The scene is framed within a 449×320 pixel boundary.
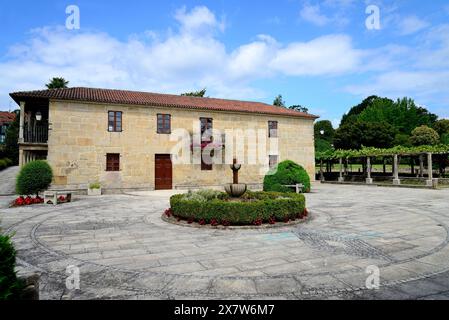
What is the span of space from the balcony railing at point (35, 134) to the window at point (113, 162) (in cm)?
410

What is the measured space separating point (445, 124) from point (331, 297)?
60548 mm

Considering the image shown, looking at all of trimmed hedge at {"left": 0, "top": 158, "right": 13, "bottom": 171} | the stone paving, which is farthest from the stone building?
trimmed hedge at {"left": 0, "top": 158, "right": 13, "bottom": 171}

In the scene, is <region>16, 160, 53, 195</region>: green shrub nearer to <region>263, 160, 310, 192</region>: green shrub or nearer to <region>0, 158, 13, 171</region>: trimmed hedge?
<region>263, 160, 310, 192</region>: green shrub

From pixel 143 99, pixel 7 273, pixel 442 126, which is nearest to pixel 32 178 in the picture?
pixel 143 99

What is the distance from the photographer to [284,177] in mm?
16469

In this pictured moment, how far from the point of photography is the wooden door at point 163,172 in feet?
66.2

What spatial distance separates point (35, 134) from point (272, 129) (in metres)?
17.1

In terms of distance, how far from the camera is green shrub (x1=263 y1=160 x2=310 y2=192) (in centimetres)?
1623

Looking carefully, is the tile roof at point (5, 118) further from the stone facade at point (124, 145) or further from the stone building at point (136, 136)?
the stone facade at point (124, 145)

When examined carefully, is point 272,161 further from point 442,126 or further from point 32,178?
point 442,126

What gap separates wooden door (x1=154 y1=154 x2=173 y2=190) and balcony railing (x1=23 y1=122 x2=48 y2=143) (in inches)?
285

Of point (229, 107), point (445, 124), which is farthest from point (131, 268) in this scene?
point (445, 124)

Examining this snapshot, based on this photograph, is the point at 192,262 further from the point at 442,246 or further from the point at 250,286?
the point at 442,246

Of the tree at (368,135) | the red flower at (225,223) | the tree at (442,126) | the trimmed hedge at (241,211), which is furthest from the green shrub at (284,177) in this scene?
the tree at (442,126)
